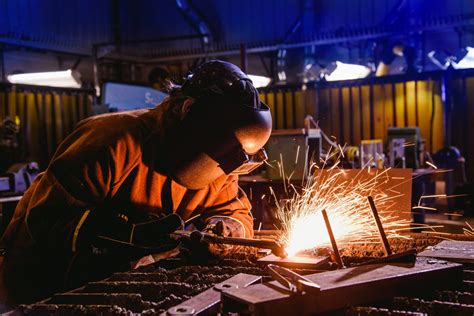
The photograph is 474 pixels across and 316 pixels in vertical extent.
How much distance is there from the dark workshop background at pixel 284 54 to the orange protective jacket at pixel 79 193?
5597 millimetres

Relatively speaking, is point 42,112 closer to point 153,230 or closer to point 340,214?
point 340,214

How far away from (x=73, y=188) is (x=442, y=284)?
5.01 feet

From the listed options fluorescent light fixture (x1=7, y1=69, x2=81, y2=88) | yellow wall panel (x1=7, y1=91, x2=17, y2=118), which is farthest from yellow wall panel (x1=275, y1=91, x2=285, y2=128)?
yellow wall panel (x1=7, y1=91, x2=17, y2=118)

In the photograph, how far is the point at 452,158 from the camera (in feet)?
25.7

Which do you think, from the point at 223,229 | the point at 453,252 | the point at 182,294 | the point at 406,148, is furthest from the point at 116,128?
the point at 406,148

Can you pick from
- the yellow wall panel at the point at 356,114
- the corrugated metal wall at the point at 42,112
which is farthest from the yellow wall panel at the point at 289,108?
the corrugated metal wall at the point at 42,112

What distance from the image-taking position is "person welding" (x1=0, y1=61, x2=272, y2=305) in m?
2.05

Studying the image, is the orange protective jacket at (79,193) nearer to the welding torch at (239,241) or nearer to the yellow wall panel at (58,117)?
the welding torch at (239,241)

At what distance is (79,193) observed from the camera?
2.14 meters

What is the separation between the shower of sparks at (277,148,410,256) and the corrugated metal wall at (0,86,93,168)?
708 centimetres

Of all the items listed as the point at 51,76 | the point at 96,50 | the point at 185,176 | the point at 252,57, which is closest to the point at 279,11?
the point at 252,57

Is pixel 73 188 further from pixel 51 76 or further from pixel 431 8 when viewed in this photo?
pixel 431 8

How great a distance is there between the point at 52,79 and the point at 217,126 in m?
7.75

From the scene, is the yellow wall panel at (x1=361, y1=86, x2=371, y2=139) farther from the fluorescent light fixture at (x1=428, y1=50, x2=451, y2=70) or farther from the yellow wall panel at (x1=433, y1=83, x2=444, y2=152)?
the fluorescent light fixture at (x1=428, y1=50, x2=451, y2=70)
